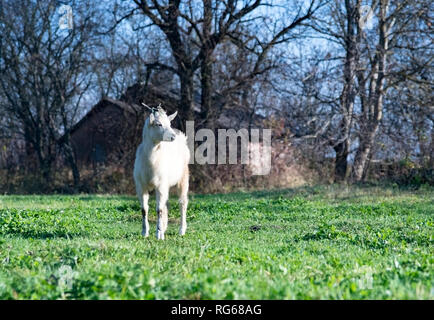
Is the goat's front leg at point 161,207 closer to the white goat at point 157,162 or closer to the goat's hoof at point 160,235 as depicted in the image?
the white goat at point 157,162

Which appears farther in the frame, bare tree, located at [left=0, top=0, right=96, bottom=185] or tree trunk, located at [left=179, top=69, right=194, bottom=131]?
bare tree, located at [left=0, top=0, right=96, bottom=185]

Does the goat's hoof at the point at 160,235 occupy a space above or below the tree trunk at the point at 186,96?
below

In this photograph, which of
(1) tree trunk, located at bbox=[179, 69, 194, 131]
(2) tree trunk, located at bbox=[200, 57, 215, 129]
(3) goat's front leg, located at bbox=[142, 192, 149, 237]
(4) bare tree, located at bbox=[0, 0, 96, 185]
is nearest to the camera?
(3) goat's front leg, located at bbox=[142, 192, 149, 237]

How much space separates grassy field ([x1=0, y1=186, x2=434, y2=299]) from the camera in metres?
4.97

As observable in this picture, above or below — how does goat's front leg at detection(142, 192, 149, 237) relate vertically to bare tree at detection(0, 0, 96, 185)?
below

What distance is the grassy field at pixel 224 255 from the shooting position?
4.97 metres

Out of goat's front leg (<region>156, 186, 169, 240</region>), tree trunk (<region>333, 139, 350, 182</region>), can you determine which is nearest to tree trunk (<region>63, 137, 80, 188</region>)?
tree trunk (<region>333, 139, 350, 182</region>)

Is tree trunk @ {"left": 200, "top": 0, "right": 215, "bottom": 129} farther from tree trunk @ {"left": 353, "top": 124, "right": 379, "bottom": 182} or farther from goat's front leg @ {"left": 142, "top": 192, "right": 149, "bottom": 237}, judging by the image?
goat's front leg @ {"left": 142, "top": 192, "right": 149, "bottom": 237}

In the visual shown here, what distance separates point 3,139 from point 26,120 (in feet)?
9.15

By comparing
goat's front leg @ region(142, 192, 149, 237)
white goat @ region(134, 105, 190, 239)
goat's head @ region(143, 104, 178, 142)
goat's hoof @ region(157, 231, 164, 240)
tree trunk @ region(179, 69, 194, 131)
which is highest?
tree trunk @ region(179, 69, 194, 131)

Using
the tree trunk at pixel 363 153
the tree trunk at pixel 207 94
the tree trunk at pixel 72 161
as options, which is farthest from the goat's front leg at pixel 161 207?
the tree trunk at pixel 72 161

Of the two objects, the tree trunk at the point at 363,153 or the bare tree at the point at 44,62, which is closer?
the tree trunk at the point at 363,153

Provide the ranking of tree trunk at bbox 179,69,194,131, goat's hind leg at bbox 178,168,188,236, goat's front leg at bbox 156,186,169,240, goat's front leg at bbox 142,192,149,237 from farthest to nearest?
tree trunk at bbox 179,69,194,131, goat's hind leg at bbox 178,168,188,236, goat's front leg at bbox 142,192,149,237, goat's front leg at bbox 156,186,169,240

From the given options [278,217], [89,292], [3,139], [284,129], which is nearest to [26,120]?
[3,139]
